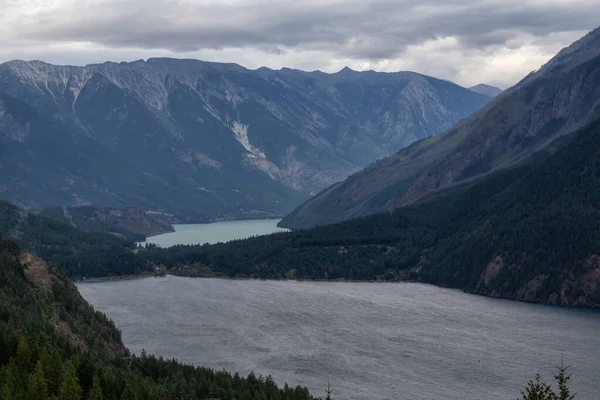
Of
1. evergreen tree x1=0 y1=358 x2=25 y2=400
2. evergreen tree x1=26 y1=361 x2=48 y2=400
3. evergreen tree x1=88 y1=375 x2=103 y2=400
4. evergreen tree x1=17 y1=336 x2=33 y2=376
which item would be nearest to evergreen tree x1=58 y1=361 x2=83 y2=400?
evergreen tree x1=88 y1=375 x2=103 y2=400

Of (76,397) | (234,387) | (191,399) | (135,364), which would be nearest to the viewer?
(76,397)

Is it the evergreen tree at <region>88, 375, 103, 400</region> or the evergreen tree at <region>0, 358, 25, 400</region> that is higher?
the evergreen tree at <region>0, 358, 25, 400</region>

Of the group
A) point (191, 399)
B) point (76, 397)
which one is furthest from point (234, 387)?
point (76, 397)

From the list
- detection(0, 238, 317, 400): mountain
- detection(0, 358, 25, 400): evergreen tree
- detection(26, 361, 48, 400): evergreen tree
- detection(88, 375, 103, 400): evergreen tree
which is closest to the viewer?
detection(0, 358, 25, 400): evergreen tree

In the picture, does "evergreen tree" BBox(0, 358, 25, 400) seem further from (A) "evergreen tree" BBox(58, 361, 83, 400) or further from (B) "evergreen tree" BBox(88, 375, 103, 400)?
(B) "evergreen tree" BBox(88, 375, 103, 400)

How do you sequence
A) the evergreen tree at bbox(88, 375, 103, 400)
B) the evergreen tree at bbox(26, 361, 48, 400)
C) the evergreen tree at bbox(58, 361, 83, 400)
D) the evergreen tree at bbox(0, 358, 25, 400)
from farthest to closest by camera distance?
the evergreen tree at bbox(88, 375, 103, 400) → the evergreen tree at bbox(58, 361, 83, 400) → the evergreen tree at bbox(26, 361, 48, 400) → the evergreen tree at bbox(0, 358, 25, 400)

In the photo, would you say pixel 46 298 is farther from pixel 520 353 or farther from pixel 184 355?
pixel 520 353

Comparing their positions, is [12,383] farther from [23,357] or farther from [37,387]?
[23,357]
